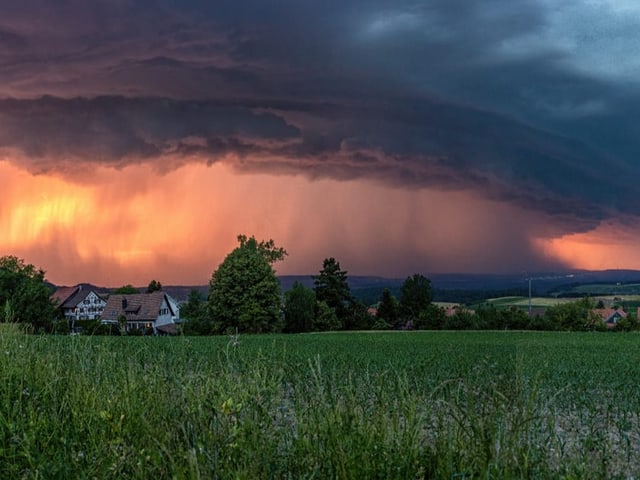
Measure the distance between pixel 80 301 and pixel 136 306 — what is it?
17.0 metres

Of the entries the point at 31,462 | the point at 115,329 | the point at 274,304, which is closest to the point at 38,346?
the point at 31,462

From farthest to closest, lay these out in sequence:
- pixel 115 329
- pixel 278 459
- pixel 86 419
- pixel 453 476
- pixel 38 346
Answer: pixel 115 329, pixel 38 346, pixel 86 419, pixel 278 459, pixel 453 476

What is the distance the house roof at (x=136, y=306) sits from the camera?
8388 centimetres

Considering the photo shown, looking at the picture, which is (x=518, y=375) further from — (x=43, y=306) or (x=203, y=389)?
(x=43, y=306)

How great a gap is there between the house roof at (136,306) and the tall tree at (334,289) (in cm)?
2236

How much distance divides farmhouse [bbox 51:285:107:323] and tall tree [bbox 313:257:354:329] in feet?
116

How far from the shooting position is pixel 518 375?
Answer: 4.96 m

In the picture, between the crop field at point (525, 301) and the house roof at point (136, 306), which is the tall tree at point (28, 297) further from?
the crop field at point (525, 301)

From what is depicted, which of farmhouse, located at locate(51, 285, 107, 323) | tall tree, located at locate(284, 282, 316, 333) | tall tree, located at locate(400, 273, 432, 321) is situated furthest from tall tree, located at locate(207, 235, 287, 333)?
farmhouse, located at locate(51, 285, 107, 323)

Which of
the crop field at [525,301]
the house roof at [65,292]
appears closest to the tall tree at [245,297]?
the crop field at [525,301]

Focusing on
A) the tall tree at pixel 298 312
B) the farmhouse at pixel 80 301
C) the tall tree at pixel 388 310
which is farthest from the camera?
the farmhouse at pixel 80 301

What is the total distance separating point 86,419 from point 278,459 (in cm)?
250

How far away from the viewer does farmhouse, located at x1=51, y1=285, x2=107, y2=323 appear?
95062 millimetres

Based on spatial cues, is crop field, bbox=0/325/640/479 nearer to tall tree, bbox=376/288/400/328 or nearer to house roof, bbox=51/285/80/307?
tall tree, bbox=376/288/400/328
